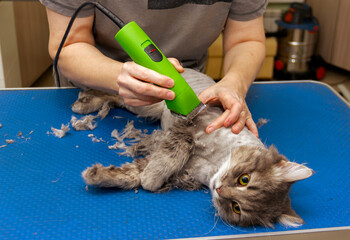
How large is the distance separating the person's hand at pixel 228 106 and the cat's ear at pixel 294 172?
6.3 inches

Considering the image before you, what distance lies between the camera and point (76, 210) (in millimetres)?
846

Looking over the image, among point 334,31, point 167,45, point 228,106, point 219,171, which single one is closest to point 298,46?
point 334,31

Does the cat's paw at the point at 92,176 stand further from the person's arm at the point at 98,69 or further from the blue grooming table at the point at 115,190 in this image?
the person's arm at the point at 98,69

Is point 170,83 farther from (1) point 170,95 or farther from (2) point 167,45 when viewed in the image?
(2) point 167,45

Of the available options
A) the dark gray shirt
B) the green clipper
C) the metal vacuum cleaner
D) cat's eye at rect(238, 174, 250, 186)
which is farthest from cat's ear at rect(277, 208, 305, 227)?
the metal vacuum cleaner

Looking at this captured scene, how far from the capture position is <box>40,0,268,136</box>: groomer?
0.95 m

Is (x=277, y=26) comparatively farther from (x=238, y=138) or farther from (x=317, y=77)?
(x=238, y=138)

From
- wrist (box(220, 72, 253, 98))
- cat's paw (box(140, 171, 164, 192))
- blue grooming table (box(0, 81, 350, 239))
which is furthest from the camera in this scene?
wrist (box(220, 72, 253, 98))

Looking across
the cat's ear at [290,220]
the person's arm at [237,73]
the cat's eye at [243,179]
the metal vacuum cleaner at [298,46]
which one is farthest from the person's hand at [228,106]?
the metal vacuum cleaner at [298,46]

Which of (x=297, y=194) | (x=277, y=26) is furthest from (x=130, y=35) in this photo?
(x=277, y=26)

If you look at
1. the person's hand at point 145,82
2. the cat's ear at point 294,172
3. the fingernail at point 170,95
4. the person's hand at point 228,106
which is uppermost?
the person's hand at point 145,82

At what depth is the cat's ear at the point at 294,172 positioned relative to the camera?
0.84m

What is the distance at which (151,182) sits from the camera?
3.01 ft

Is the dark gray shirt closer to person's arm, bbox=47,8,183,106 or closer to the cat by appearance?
person's arm, bbox=47,8,183,106
